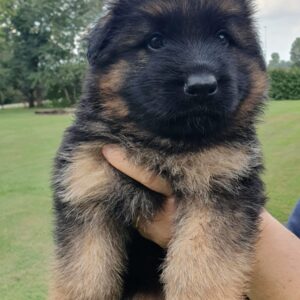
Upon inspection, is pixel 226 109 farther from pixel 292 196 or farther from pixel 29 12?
pixel 29 12

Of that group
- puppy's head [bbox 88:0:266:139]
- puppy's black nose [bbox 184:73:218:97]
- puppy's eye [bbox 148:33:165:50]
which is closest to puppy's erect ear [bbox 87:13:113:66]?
puppy's head [bbox 88:0:266:139]

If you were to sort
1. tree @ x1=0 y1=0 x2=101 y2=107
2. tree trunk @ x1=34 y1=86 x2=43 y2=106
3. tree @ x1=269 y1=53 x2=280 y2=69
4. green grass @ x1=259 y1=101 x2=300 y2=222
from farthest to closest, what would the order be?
tree trunk @ x1=34 y1=86 x2=43 y2=106 → tree @ x1=0 y1=0 x2=101 y2=107 → green grass @ x1=259 y1=101 x2=300 y2=222 → tree @ x1=269 y1=53 x2=280 y2=69

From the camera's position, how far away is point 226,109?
7.87 ft

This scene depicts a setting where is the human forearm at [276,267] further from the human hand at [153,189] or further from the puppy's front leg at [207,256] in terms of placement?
the human hand at [153,189]

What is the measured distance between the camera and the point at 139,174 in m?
2.50

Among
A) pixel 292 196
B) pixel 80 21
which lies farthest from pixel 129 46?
pixel 80 21

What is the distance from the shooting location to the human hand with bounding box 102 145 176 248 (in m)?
2.50

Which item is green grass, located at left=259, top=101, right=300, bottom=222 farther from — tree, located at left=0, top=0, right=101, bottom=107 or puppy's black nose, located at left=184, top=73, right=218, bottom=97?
tree, located at left=0, top=0, right=101, bottom=107

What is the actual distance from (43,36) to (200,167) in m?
45.1

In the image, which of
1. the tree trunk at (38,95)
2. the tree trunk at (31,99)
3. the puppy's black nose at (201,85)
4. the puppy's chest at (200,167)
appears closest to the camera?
the puppy's black nose at (201,85)

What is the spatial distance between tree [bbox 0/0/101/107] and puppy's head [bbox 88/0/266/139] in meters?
42.6

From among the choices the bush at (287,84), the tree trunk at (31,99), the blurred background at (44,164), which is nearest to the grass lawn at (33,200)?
the blurred background at (44,164)

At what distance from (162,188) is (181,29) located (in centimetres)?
76

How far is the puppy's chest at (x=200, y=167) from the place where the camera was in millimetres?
2451
